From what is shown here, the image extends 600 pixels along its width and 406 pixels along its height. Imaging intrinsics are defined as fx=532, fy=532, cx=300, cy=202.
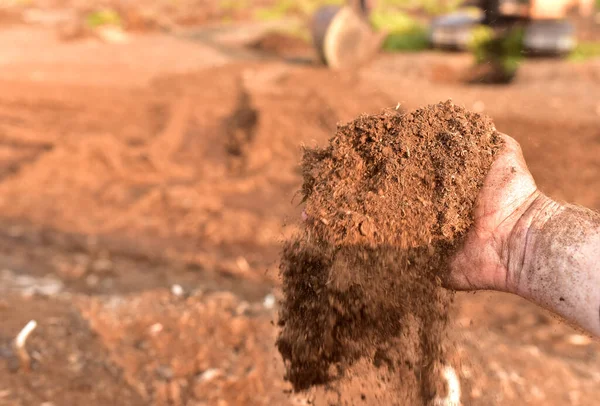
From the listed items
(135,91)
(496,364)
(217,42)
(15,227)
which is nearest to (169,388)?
(496,364)

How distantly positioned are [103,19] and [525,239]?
563 inches

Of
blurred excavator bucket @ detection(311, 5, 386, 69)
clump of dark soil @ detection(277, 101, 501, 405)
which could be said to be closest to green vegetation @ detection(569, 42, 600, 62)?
blurred excavator bucket @ detection(311, 5, 386, 69)

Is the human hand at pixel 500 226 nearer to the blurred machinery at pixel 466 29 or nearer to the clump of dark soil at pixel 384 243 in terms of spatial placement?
the clump of dark soil at pixel 384 243

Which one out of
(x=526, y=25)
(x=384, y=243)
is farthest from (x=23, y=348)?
(x=526, y=25)

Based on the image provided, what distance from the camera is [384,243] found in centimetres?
194

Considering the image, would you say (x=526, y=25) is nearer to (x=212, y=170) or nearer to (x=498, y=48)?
(x=498, y=48)

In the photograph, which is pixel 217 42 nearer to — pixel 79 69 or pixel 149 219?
pixel 79 69

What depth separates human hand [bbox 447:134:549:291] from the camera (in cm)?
198

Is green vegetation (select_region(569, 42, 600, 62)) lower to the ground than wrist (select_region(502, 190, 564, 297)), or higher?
lower

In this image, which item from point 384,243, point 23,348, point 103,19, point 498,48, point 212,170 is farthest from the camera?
point 103,19

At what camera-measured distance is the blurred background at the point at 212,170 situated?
306 centimetres

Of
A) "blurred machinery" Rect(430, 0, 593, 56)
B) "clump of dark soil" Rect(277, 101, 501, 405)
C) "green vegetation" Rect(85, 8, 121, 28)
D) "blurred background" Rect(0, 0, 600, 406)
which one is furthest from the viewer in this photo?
"green vegetation" Rect(85, 8, 121, 28)

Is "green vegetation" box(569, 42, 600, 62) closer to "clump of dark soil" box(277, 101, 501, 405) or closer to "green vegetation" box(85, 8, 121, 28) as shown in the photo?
"clump of dark soil" box(277, 101, 501, 405)

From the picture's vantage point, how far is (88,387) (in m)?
2.81
